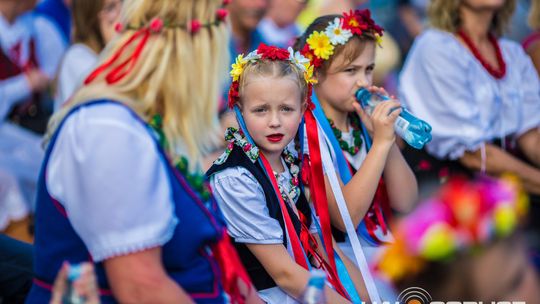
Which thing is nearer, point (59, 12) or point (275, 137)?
point (275, 137)

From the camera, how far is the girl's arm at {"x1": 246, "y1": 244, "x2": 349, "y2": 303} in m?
2.56

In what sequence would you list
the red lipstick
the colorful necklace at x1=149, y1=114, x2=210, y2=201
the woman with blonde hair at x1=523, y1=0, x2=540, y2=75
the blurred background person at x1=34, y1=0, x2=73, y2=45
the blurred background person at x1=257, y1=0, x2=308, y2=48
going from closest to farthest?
the colorful necklace at x1=149, y1=114, x2=210, y2=201
the red lipstick
the woman with blonde hair at x1=523, y1=0, x2=540, y2=75
the blurred background person at x1=34, y1=0, x2=73, y2=45
the blurred background person at x1=257, y1=0, x2=308, y2=48

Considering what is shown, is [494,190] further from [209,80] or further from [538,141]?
[538,141]

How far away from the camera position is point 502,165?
3850mm

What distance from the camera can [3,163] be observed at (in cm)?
421

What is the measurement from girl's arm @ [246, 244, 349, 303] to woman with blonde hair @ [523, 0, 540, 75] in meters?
2.41

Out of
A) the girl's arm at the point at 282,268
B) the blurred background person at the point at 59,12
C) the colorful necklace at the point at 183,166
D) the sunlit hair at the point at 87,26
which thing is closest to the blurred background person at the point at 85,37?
the sunlit hair at the point at 87,26

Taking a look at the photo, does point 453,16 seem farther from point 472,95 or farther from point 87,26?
point 87,26

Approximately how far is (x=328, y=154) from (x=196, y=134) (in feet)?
3.31

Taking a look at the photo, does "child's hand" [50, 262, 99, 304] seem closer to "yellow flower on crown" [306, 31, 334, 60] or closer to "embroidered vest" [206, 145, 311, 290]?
"embroidered vest" [206, 145, 311, 290]

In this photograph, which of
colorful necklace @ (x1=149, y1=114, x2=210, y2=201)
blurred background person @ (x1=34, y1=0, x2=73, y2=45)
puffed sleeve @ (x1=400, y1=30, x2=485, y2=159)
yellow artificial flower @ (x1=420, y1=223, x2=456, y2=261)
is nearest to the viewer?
yellow artificial flower @ (x1=420, y1=223, x2=456, y2=261)

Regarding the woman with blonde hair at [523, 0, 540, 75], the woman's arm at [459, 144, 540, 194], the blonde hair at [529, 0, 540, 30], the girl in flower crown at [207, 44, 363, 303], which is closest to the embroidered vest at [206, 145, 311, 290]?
the girl in flower crown at [207, 44, 363, 303]

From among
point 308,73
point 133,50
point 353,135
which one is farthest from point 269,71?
point 133,50

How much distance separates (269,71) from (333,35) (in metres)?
0.50
